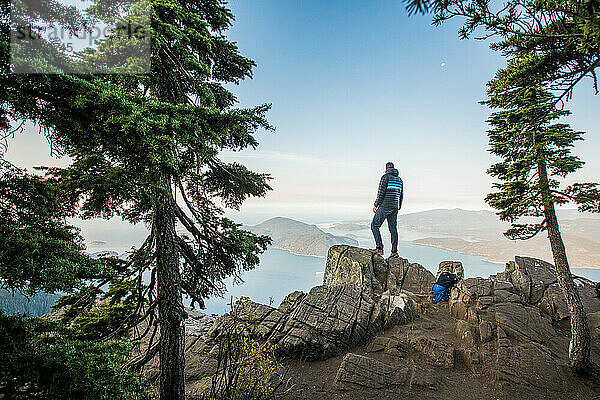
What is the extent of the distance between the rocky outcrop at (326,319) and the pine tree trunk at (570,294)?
3.80 m

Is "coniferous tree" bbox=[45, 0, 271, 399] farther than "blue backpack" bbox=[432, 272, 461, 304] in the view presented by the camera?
No

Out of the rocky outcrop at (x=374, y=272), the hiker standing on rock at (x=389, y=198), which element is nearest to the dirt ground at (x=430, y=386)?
the rocky outcrop at (x=374, y=272)

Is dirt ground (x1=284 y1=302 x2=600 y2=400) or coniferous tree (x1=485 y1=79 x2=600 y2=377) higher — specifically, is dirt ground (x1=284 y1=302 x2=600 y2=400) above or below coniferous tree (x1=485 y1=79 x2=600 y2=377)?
below

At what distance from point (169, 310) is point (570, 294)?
32.6ft

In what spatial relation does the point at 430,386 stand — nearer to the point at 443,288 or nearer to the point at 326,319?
the point at 326,319

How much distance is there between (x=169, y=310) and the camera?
4.89m

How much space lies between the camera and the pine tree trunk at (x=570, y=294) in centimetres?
598

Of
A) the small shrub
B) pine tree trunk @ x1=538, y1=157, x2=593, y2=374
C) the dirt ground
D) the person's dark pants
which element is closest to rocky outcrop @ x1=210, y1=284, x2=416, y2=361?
the dirt ground

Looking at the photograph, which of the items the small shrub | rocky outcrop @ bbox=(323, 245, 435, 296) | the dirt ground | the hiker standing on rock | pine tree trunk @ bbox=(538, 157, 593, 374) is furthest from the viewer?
rocky outcrop @ bbox=(323, 245, 435, 296)

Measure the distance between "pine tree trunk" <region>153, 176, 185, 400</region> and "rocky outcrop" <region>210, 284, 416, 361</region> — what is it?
1905 millimetres

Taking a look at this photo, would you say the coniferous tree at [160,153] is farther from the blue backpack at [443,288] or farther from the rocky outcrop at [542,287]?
the rocky outcrop at [542,287]

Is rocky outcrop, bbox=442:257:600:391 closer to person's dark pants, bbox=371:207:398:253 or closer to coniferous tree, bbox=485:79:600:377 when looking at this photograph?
coniferous tree, bbox=485:79:600:377

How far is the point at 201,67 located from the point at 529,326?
1143 cm

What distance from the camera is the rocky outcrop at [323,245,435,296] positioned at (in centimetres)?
1042
